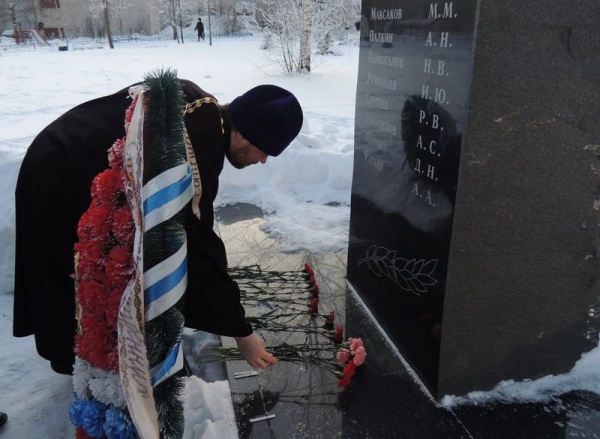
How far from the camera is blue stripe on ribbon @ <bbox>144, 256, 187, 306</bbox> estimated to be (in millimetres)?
1555

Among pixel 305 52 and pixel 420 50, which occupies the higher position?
pixel 420 50

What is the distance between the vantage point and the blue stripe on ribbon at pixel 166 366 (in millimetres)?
1597

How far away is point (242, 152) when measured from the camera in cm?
215

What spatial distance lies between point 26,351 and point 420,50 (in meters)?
2.68

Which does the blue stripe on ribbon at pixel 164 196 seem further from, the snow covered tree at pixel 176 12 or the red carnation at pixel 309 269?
the snow covered tree at pixel 176 12

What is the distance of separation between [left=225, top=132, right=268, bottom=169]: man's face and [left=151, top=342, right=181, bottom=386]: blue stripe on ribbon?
86 centimetres

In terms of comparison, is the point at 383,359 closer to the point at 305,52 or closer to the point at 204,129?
the point at 204,129

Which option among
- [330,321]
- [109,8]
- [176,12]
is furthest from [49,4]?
[330,321]

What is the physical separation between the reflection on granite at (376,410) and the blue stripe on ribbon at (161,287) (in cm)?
98

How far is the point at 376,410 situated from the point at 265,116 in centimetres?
142

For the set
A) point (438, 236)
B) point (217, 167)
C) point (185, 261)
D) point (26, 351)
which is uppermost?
point (217, 167)

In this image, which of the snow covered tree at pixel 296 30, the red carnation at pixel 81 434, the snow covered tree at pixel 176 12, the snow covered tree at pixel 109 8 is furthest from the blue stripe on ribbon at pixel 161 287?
the snow covered tree at pixel 109 8

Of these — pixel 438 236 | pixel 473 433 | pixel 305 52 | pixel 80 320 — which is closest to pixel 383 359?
pixel 473 433

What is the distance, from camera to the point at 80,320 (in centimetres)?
167
